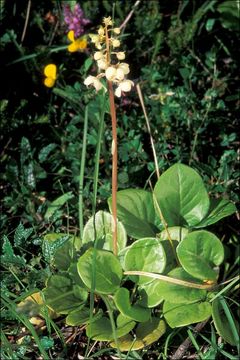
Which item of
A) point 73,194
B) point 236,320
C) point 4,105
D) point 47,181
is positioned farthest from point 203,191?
point 4,105

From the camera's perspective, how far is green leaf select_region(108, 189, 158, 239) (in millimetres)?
1885

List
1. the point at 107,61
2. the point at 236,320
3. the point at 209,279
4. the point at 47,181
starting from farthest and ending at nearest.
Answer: the point at 47,181 → the point at 236,320 → the point at 209,279 → the point at 107,61

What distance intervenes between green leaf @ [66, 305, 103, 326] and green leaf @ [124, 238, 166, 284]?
174 mm

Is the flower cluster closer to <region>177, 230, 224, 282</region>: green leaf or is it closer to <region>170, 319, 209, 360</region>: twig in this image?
<region>177, 230, 224, 282</region>: green leaf

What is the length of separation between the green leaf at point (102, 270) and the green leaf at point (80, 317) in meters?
0.08

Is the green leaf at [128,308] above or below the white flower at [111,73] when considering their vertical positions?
below

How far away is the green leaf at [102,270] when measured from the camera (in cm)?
170

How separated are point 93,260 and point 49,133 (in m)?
1.03

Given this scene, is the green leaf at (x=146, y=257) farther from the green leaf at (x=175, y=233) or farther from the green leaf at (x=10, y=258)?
the green leaf at (x=10, y=258)

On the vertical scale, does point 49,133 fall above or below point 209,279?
above

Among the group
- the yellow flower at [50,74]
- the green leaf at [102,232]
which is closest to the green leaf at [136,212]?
the green leaf at [102,232]

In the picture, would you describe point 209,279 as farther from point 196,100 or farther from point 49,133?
point 49,133

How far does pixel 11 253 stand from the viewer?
1.69 metres

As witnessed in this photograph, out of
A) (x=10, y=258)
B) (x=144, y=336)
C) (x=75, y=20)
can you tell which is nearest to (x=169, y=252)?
(x=144, y=336)
